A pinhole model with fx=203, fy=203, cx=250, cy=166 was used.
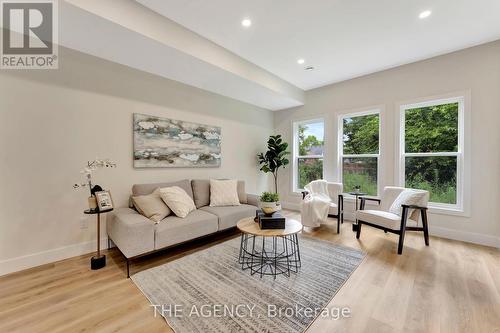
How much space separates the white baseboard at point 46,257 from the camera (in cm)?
218

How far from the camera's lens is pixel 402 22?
2.54 metres

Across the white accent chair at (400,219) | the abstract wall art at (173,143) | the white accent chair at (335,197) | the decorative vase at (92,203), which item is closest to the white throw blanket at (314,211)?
the white accent chair at (335,197)

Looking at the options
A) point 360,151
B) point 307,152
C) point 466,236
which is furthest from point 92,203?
point 466,236

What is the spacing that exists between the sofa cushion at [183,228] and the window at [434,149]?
11.6ft

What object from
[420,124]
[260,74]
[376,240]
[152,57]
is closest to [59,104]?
[152,57]

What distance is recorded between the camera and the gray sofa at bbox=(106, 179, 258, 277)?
219cm

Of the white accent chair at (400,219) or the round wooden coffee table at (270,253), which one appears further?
the white accent chair at (400,219)

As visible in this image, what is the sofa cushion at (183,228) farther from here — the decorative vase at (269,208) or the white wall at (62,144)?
the white wall at (62,144)

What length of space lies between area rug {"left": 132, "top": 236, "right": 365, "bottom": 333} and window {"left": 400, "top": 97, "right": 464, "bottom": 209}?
2053mm

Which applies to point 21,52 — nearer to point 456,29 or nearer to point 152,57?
point 152,57

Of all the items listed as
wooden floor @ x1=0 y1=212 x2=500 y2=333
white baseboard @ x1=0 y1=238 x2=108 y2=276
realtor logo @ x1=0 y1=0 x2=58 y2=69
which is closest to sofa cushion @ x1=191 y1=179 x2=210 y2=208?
wooden floor @ x1=0 y1=212 x2=500 y2=333

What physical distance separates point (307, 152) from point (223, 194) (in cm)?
262

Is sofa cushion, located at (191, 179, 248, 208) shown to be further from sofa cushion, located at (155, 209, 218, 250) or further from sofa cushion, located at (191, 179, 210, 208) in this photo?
sofa cushion, located at (155, 209, 218, 250)

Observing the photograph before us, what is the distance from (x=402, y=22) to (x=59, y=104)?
4347mm
